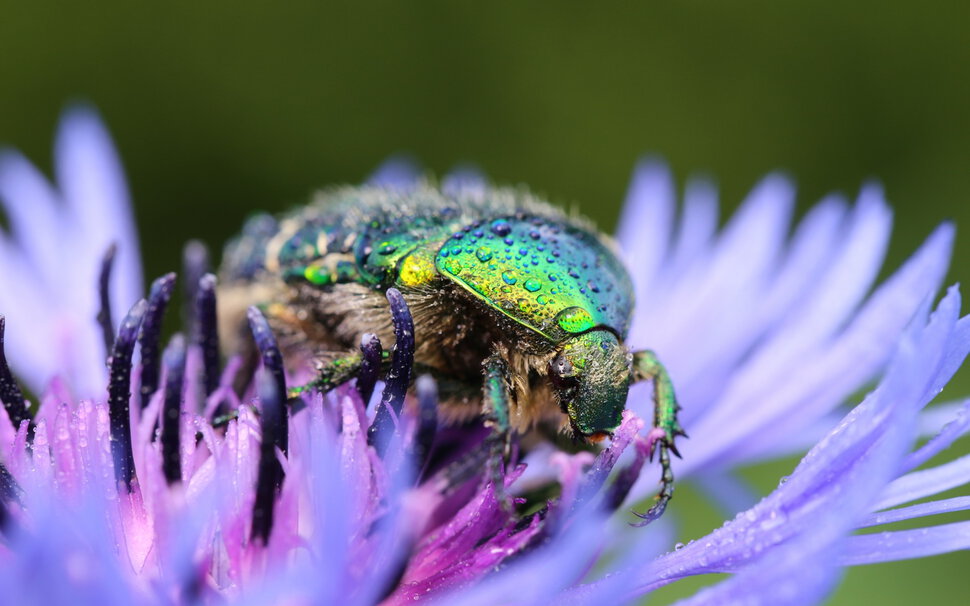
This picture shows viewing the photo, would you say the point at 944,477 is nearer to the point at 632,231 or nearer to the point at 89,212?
the point at 632,231

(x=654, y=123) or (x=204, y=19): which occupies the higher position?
(x=204, y=19)

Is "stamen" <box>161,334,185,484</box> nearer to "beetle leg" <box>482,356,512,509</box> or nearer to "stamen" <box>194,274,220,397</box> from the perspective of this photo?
"stamen" <box>194,274,220,397</box>

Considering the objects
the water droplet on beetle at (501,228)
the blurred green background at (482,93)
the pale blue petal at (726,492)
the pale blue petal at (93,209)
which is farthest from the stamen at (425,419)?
the blurred green background at (482,93)

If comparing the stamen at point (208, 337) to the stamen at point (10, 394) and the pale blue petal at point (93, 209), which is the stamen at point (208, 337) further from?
the pale blue petal at point (93, 209)

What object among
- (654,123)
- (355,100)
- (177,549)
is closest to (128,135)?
(355,100)

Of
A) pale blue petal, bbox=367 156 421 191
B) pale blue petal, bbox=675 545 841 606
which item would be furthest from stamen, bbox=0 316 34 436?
pale blue petal, bbox=367 156 421 191

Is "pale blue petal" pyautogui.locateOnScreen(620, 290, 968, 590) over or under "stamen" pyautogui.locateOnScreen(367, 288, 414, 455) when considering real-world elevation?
under

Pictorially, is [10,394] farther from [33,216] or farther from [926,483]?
[926,483]
